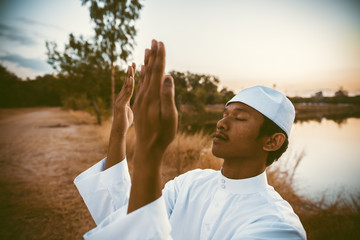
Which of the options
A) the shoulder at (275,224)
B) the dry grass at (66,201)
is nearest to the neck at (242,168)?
the shoulder at (275,224)

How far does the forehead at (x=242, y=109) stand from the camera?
169 centimetres

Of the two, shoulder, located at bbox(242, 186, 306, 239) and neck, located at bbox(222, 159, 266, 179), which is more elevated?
neck, located at bbox(222, 159, 266, 179)

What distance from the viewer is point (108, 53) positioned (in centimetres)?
1151

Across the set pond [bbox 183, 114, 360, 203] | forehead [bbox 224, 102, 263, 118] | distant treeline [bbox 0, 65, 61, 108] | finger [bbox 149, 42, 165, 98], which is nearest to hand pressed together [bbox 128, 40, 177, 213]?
finger [bbox 149, 42, 165, 98]

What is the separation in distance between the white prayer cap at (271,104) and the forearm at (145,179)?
1.28 metres

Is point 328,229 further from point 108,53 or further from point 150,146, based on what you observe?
point 108,53

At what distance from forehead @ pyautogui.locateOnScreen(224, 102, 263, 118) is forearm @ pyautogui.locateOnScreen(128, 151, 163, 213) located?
1.22 meters

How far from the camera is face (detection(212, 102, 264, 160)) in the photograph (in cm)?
160

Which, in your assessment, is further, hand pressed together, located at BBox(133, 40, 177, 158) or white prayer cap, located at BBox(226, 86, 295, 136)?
white prayer cap, located at BBox(226, 86, 295, 136)

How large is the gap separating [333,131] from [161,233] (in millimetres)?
28653

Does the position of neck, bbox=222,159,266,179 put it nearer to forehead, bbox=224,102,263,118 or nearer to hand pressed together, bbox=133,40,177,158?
forehead, bbox=224,102,263,118

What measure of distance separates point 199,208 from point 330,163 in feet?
47.2

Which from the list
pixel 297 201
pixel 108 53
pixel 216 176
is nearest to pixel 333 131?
pixel 297 201

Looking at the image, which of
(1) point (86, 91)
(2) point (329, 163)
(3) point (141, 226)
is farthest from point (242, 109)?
(1) point (86, 91)
